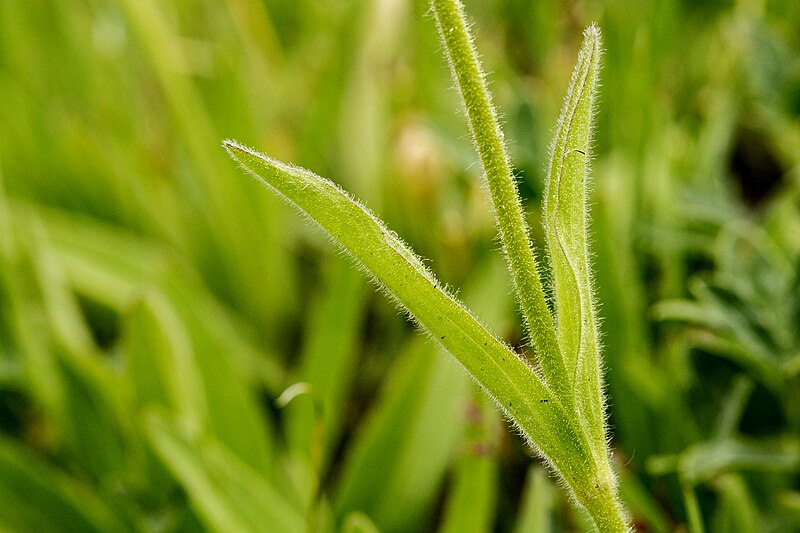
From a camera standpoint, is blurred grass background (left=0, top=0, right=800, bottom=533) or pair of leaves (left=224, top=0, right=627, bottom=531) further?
blurred grass background (left=0, top=0, right=800, bottom=533)

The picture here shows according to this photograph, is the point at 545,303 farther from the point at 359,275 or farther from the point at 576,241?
the point at 359,275

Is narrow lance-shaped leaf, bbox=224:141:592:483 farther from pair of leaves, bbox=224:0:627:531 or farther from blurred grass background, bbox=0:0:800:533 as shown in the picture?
blurred grass background, bbox=0:0:800:533

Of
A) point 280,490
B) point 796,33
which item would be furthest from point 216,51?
point 796,33

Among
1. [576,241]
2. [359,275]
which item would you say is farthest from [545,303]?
[359,275]

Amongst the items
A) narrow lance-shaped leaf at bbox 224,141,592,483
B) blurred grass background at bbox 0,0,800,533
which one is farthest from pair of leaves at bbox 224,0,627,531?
blurred grass background at bbox 0,0,800,533

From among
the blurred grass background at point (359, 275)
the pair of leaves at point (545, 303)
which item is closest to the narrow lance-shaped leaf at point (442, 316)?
the pair of leaves at point (545, 303)

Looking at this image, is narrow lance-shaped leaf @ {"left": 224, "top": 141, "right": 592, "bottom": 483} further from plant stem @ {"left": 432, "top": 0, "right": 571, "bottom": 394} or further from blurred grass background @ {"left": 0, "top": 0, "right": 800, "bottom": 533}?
blurred grass background @ {"left": 0, "top": 0, "right": 800, "bottom": 533}

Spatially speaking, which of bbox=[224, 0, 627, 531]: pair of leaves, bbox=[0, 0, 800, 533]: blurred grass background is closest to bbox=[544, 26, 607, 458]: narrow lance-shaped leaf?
bbox=[224, 0, 627, 531]: pair of leaves
